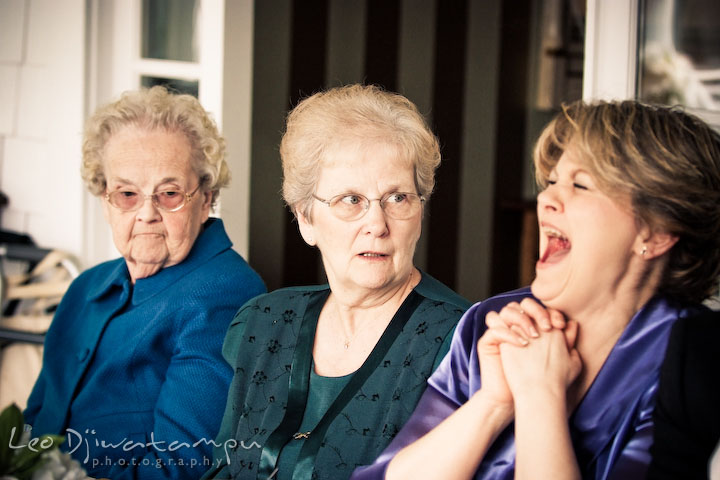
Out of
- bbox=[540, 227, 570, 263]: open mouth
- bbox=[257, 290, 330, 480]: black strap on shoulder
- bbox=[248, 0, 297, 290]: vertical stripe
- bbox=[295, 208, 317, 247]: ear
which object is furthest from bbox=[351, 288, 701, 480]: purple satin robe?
bbox=[248, 0, 297, 290]: vertical stripe

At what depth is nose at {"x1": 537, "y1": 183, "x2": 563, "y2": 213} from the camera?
129 centimetres

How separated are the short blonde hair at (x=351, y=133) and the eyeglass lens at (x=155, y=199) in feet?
1.45

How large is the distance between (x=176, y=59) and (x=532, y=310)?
1.73m

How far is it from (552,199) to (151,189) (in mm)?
1158

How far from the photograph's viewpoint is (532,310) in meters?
1.29

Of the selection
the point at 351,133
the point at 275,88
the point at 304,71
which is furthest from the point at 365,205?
the point at 304,71

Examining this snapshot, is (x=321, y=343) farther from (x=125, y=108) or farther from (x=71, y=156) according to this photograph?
(x=71, y=156)

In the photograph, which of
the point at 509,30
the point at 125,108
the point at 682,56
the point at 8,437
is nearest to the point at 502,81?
the point at 509,30

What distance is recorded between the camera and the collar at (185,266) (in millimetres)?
2027

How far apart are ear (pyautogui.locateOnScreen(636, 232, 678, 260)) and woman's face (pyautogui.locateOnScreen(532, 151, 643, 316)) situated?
0.01 meters

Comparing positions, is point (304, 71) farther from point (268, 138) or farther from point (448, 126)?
point (448, 126)

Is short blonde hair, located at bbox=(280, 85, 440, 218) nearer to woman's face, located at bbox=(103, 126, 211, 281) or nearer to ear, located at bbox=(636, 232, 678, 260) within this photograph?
woman's face, located at bbox=(103, 126, 211, 281)

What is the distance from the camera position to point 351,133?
1.59m

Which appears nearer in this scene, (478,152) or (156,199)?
(156,199)
